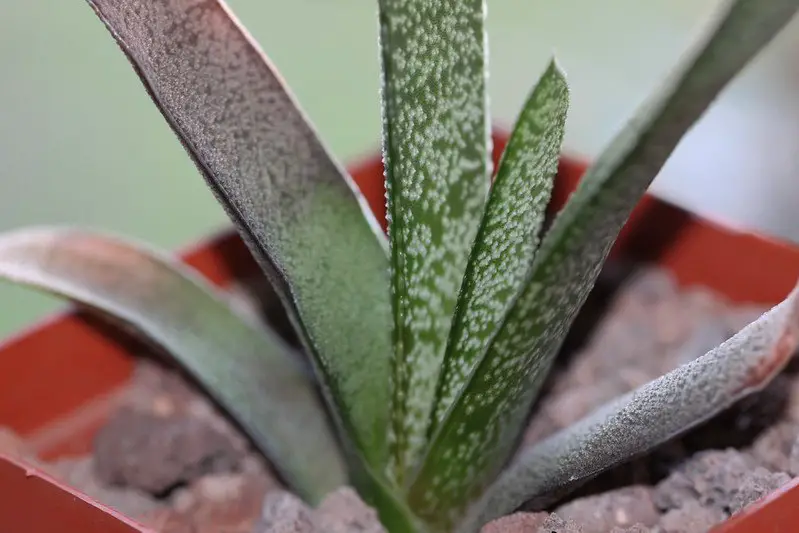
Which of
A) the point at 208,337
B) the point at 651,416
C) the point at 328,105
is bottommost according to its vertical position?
the point at 328,105

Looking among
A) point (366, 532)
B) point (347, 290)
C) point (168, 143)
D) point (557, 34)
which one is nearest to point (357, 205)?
point (347, 290)

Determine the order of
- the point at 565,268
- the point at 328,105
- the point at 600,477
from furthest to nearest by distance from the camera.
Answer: the point at 328,105 → the point at 600,477 → the point at 565,268

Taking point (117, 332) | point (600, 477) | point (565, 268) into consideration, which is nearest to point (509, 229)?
point (565, 268)

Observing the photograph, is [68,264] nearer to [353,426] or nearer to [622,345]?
[353,426]

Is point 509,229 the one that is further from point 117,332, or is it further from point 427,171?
point 117,332

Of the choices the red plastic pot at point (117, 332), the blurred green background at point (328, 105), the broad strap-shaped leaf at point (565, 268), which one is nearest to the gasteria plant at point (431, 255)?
the broad strap-shaped leaf at point (565, 268)

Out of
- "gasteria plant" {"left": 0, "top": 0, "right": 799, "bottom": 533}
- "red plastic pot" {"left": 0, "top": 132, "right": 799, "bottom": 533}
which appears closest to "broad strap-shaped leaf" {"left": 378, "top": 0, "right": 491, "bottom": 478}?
"gasteria plant" {"left": 0, "top": 0, "right": 799, "bottom": 533}
